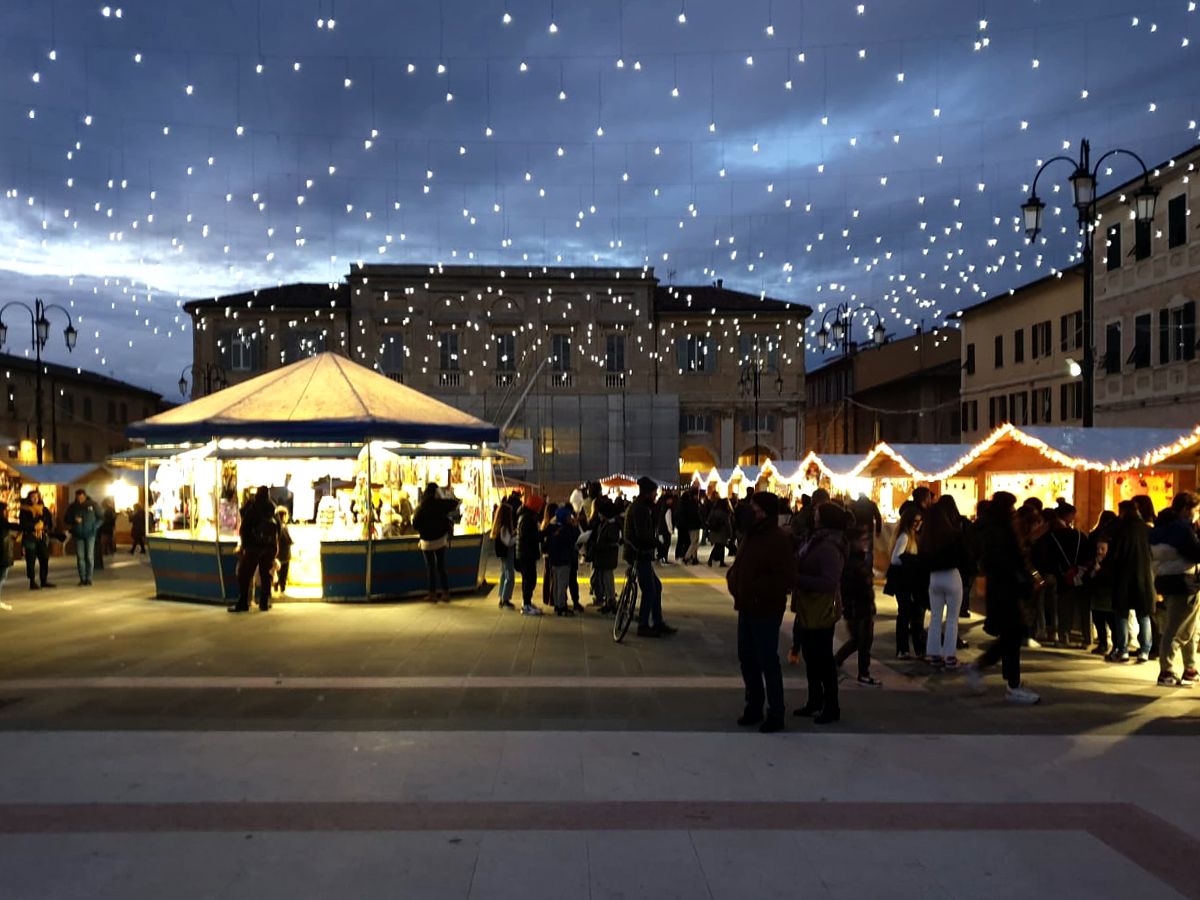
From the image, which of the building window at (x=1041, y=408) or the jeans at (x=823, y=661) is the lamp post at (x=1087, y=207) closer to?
the jeans at (x=823, y=661)

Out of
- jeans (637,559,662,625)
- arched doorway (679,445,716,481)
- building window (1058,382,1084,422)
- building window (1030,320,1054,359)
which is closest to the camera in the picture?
jeans (637,559,662,625)

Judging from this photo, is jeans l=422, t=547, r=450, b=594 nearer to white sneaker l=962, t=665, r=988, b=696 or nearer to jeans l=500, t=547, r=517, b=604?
jeans l=500, t=547, r=517, b=604

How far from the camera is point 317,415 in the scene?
15.7m

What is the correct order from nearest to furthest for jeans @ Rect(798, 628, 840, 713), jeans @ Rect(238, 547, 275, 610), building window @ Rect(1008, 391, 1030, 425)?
jeans @ Rect(798, 628, 840, 713) → jeans @ Rect(238, 547, 275, 610) → building window @ Rect(1008, 391, 1030, 425)

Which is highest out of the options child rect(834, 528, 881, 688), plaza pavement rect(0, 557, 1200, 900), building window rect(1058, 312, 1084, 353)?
building window rect(1058, 312, 1084, 353)

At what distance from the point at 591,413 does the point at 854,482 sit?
93.9 feet

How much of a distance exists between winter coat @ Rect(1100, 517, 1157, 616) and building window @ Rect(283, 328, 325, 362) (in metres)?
45.3

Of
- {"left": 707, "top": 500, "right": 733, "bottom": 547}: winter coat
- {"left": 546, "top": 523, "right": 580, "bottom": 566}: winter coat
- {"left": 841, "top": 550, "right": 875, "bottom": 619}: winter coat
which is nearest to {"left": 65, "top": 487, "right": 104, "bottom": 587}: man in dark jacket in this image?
{"left": 546, "top": 523, "right": 580, "bottom": 566}: winter coat

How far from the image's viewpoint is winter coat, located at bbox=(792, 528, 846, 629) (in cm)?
768

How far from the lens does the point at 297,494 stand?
1758 centimetres

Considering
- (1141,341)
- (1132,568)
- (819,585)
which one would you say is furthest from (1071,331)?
(819,585)

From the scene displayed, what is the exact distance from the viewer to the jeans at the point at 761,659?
7422 millimetres

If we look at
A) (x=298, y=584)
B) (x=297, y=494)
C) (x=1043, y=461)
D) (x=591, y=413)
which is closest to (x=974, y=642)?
(x=1043, y=461)

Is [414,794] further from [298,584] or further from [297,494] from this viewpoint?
[297,494]
